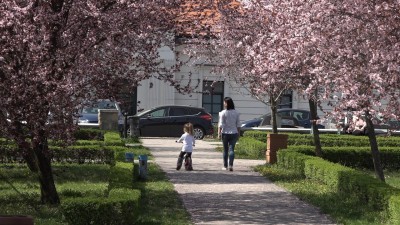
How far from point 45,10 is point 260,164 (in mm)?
11008

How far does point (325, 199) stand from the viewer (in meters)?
16.2

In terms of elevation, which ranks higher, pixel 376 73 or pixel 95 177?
pixel 376 73

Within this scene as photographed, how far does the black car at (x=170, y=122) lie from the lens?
38.9 metres

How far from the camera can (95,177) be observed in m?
20.4

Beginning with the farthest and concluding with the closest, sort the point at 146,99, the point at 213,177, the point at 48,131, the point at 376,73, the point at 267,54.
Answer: the point at 146,99
the point at 213,177
the point at 267,54
the point at 48,131
the point at 376,73

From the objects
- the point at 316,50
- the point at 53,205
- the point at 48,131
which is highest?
the point at 316,50

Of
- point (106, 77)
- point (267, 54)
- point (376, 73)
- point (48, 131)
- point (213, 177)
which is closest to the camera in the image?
point (376, 73)

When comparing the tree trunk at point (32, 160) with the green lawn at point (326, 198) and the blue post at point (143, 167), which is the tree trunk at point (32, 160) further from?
the green lawn at point (326, 198)

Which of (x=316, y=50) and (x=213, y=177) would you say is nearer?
(x=316, y=50)

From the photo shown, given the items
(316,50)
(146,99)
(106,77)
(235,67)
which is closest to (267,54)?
(316,50)

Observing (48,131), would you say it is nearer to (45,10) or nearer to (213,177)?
(45,10)

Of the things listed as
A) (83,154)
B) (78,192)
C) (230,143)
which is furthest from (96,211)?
(83,154)

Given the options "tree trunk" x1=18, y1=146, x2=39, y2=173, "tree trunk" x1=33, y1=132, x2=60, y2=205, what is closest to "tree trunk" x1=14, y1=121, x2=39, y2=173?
"tree trunk" x1=18, y1=146, x2=39, y2=173

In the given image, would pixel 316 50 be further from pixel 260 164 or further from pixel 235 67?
pixel 235 67
